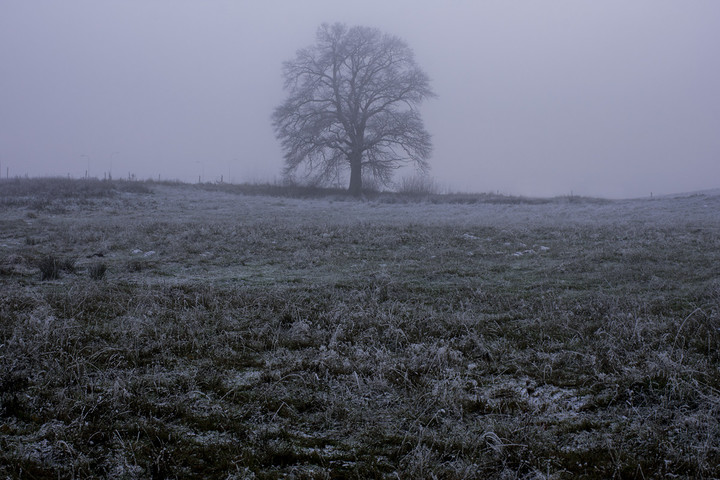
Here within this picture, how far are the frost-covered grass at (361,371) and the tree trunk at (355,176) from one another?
24521 millimetres

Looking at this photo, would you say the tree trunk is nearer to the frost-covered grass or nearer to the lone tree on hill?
the lone tree on hill

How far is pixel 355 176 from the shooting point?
32.4 m

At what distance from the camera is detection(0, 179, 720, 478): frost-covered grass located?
2.55 meters

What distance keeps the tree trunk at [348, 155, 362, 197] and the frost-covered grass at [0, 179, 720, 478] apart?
80.5ft

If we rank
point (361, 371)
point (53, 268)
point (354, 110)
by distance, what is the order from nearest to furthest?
1. point (361, 371)
2. point (53, 268)
3. point (354, 110)

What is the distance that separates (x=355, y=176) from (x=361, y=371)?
29.3 m

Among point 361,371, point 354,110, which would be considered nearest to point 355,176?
point 354,110

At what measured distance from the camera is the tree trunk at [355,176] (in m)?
32.0

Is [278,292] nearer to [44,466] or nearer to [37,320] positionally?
[37,320]

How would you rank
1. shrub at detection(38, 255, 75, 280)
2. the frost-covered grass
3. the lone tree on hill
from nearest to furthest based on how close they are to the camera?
the frost-covered grass
shrub at detection(38, 255, 75, 280)
the lone tree on hill

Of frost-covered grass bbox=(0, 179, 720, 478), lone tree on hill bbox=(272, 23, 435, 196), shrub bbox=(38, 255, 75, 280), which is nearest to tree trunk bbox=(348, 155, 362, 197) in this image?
lone tree on hill bbox=(272, 23, 435, 196)

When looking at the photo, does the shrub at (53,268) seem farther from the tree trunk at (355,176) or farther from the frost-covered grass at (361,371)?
the tree trunk at (355,176)

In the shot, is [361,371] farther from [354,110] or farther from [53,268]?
[354,110]

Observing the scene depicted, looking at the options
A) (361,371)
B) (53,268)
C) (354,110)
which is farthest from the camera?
(354,110)
